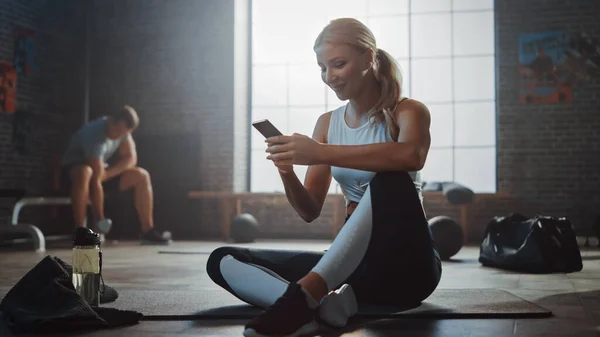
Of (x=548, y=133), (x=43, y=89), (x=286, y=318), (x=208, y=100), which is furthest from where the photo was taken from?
(x=208, y=100)

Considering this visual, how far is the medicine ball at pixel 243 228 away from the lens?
6654mm

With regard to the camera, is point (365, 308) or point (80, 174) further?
point (80, 174)

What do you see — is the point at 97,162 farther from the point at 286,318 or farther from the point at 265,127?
the point at 286,318

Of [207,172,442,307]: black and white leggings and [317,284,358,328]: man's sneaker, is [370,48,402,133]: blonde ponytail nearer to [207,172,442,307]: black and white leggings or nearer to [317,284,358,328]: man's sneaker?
[207,172,442,307]: black and white leggings

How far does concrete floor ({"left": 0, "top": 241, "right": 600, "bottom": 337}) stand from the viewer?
1.92 m

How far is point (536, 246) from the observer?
3869 mm

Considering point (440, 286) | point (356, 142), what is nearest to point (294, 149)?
point (356, 142)

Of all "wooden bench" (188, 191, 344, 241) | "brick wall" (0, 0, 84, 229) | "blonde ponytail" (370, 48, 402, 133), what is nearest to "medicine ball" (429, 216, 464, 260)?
"wooden bench" (188, 191, 344, 241)

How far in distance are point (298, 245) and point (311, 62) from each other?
233 cm

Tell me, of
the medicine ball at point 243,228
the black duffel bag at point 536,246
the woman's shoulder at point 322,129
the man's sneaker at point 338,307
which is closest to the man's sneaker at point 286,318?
the man's sneaker at point 338,307

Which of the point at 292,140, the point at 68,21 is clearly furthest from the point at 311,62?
the point at 292,140

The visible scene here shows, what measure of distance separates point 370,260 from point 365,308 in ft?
1.12

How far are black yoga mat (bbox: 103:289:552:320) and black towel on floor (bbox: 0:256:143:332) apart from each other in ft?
0.64

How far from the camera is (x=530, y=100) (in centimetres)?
693
